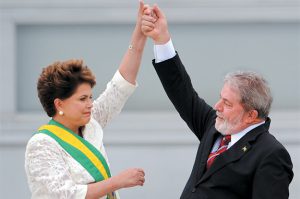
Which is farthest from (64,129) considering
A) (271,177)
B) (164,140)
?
(164,140)

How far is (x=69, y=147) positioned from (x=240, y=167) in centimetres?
74

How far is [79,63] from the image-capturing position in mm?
3590

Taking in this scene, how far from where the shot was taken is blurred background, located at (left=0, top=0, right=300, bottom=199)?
19.6 feet

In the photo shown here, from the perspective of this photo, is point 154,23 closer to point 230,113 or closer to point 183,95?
point 183,95

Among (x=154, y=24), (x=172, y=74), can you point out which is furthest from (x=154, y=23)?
(x=172, y=74)

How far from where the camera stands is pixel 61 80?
139 inches

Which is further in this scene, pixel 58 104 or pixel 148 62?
pixel 148 62

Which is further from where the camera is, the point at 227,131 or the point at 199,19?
the point at 199,19

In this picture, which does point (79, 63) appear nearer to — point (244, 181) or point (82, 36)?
point (244, 181)

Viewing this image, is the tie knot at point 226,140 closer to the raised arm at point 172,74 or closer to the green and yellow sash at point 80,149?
the raised arm at point 172,74

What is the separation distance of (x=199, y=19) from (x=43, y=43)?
1171 mm

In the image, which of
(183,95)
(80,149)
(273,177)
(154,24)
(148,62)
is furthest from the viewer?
(148,62)

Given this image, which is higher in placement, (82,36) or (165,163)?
(82,36)

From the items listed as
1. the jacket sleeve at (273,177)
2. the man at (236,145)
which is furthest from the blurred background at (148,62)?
the jacket sleeve at (273,177)
